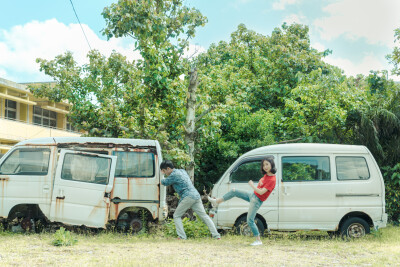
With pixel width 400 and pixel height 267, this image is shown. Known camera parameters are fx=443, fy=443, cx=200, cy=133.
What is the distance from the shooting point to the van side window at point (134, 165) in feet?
33.4

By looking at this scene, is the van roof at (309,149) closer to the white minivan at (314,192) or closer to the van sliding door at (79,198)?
the white minivan at (314,192)

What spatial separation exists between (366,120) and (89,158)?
8533mm

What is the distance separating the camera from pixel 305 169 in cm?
999

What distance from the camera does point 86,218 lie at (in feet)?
32.1

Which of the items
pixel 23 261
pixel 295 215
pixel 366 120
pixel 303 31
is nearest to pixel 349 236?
pixel 295 215

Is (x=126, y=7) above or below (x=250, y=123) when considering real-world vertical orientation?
above

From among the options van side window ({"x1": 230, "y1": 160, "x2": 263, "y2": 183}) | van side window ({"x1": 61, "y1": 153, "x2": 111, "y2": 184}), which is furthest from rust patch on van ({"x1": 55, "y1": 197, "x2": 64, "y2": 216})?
van side window ({"x1": 230, "y1": 160, "x2": 263, "y2": 183})

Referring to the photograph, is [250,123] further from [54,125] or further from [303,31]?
[54,125]

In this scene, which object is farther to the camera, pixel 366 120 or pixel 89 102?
pixel 89 102

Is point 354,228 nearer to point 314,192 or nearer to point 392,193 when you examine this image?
point 314,192

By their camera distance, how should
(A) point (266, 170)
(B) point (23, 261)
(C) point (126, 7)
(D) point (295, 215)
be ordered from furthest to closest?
(C) point (126, 7), (D) point (295, 215), (A) point (266, 170), (B) point (23, 261)

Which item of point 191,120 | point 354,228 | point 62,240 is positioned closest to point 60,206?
point 62,240

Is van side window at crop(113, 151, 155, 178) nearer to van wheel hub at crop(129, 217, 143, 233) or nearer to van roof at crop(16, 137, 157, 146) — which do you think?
van roof at crop(16, 137, 157, 146)

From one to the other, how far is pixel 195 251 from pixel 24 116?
24083 mm
